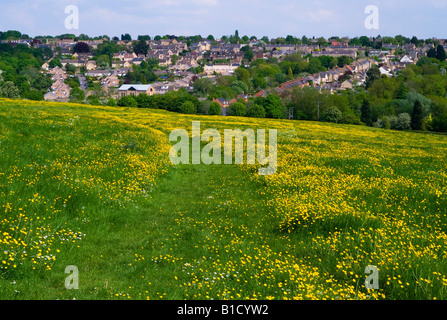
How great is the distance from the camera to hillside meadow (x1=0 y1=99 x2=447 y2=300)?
23.7 feet

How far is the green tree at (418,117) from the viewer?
104312 millimetres

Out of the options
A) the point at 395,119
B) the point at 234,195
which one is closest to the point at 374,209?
the point at 234,195

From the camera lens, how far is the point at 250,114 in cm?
10819

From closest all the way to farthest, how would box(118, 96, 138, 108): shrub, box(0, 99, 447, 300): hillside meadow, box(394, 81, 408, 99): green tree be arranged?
box(0, 99, 447, 300): hillside meadow, box(118, 96, 138, 108): shrub, box(394, 81, 408, 99): green tree

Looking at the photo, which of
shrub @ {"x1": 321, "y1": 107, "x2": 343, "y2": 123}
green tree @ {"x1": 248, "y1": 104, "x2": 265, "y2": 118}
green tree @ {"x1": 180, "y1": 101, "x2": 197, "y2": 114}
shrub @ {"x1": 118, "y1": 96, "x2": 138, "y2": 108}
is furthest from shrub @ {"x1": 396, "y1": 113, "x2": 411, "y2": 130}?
shrub @ {"x1": 118, "y1": 96, "x2": 138, "y2": 108}

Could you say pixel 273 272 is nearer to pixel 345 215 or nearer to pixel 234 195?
pixel 345 215

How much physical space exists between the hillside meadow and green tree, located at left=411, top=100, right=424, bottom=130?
98742 mm

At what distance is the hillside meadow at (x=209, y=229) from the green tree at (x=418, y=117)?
98.7 meters

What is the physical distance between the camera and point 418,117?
344 ft

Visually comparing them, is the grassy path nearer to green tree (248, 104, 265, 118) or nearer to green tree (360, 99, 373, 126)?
green tree (248, 104, 265, 118)

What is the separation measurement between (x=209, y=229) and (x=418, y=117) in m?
111

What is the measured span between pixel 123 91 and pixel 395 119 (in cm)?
13891
